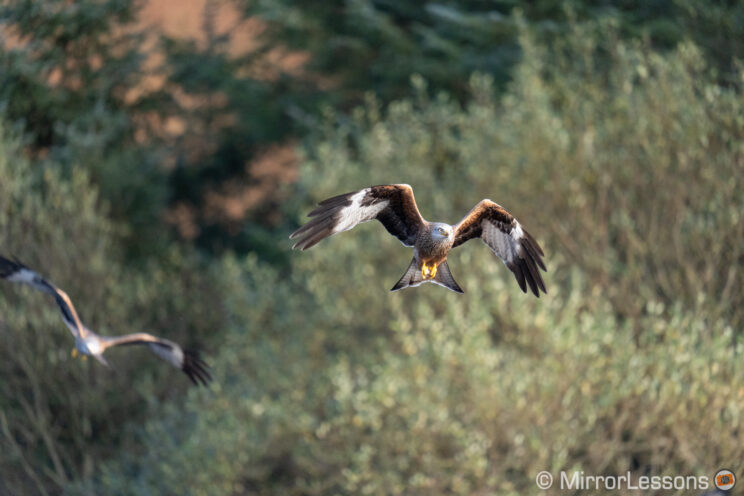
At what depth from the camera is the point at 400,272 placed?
18.1 m

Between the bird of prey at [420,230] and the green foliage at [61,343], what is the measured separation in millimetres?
11190

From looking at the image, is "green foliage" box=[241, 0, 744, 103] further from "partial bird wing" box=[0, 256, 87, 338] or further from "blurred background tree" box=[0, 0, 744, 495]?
"partial bird wing" box=[0, 256, 87, 338]

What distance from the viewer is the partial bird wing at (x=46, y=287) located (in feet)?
26.4

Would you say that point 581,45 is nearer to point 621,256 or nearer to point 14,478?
point 621,256

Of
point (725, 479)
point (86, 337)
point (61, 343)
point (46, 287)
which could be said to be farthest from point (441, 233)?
point (61, 343)

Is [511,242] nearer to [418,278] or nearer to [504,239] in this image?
[504,239]

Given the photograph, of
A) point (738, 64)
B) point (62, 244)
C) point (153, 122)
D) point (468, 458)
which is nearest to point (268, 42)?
point (153, 122)

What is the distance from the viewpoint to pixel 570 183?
56.1 ft

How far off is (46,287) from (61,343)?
34.3ft

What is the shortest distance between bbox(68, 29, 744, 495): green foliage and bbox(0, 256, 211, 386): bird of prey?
14.4ft

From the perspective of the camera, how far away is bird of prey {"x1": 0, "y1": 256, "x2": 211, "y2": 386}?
8094 mm

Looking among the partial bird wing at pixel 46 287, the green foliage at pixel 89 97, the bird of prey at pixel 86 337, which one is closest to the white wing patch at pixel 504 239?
the bird of prey at pixel 86 337

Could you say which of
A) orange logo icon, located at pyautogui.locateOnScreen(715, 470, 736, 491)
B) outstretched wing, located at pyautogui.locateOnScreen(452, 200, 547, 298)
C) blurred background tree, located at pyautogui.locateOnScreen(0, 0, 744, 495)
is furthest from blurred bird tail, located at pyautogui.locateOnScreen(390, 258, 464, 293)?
orange logo icon, located at pyautogui.locateOnScreen(715, 470, 736, 491)

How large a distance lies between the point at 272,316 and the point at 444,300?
4192 mm
